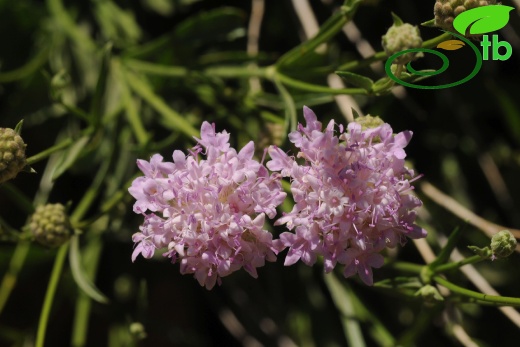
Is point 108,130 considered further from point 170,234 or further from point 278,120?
point 170,234

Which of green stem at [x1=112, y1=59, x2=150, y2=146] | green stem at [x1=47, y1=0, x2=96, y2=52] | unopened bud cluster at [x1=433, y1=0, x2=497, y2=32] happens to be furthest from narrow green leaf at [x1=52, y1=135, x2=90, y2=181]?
unopened bud cluster at [x1=433, y1=0, x2=497, y2=32]

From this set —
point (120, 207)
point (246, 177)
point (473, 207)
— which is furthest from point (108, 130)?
point (473, 207)

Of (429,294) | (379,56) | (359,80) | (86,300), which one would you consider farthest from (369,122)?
(86,300)

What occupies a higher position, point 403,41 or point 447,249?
point 403,41

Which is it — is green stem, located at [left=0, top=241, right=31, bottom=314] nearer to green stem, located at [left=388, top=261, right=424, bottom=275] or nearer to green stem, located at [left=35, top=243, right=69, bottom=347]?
green stem, located at [left=35, top=243, right=69, bottom=347]

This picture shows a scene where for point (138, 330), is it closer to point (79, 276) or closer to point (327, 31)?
point (79, 276)

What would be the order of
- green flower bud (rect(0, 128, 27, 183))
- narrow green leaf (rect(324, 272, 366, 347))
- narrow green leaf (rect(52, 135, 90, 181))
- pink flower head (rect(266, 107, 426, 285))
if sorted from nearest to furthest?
pink flower head (rect(266, 107, 426, 285)) → green flower bud (rect(0, 128, 27, 183)) → narrow green leaf (rect(52, 135, 90, 181)) → narrow green leaf (rect(324, 272, 366, 347))
